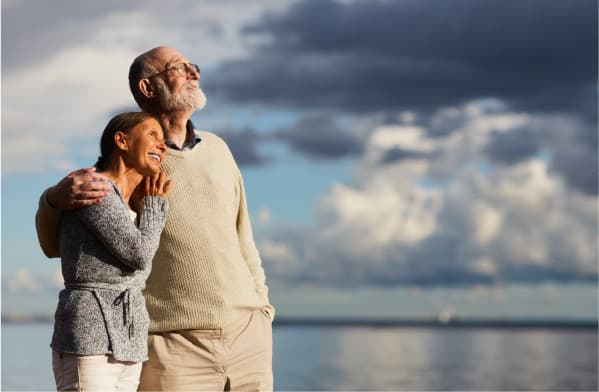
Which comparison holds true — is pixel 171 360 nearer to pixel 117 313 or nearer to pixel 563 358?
pixel 117 313

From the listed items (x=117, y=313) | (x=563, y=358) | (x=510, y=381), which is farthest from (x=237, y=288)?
(x=563, y=358)

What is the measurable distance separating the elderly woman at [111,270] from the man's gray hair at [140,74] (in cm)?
62

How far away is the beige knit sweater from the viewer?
124 inches

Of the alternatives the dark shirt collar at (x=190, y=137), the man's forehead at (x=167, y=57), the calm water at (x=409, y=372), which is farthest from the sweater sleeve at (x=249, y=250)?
the calm water at (x=409, y=372)

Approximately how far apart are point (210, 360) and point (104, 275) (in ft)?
2.51

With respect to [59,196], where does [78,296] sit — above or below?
below

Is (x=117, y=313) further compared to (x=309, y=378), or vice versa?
(x=309, y=378)

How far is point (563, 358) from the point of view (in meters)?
29.0

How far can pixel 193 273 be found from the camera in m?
3.17

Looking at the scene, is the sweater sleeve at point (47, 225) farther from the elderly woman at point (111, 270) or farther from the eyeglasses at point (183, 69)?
the eyeglasses at point (183, 69)

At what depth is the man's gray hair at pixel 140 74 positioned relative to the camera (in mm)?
3262

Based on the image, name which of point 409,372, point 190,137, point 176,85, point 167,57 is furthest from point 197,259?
point 409,372

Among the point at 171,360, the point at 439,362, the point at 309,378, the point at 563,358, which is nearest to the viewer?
the point at 171,360

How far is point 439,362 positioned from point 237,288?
24766 millimetres
